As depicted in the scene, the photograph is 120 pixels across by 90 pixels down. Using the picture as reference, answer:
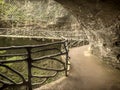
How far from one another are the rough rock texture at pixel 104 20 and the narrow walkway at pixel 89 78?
56 cm

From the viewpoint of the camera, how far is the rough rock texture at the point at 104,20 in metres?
5.37

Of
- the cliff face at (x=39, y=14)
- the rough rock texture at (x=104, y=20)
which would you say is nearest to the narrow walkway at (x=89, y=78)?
the rough rock texture at (x=104, y=20)

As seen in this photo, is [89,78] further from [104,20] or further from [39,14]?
[39,14]

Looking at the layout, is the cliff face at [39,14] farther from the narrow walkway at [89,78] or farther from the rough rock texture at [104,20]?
the narrow walkway at [89,78]

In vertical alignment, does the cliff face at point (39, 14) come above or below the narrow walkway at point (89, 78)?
above

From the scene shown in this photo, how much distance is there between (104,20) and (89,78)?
6.70ft

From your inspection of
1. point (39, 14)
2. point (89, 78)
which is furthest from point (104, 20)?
point (39, 14)

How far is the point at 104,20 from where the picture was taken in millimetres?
6676

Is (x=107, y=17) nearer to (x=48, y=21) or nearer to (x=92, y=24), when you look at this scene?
(x=92, y=24)

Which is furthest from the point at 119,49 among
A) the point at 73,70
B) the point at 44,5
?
the point at 44,5

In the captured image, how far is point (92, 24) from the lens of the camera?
307 inches

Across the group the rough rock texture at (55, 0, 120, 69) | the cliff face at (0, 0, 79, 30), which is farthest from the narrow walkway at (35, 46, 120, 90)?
the cliff face at (0, 0, 79, 30)

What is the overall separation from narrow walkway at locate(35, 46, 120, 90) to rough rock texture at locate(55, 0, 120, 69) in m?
0.56

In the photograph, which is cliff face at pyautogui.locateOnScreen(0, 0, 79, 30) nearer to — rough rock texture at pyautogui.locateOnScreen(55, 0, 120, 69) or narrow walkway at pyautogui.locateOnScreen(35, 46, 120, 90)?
rough rock texture at pyautogui.locateOnScreen(55, 0, 120, 69)
